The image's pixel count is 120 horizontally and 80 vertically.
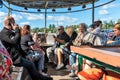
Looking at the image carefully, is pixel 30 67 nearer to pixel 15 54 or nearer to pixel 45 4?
pixel 15 54

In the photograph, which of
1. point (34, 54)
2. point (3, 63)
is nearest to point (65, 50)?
point (34, 54)

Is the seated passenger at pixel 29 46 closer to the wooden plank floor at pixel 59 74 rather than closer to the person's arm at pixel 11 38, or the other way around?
the wooden plank floor at pixel 59 74

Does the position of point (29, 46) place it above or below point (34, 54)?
above

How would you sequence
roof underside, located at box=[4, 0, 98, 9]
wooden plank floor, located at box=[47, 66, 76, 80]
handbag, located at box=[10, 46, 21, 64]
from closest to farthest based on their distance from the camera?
handbag, located at box=[10, 46, 21, 64] < wooden plank floor, located at box=[47, 66, 76, 80] < roof underside, located at box=[4, 0, 98, 9]

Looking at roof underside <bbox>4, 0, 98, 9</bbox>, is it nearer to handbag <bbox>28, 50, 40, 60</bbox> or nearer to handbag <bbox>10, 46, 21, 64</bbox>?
handbag <bbox>28, 50, 40, 60</bbox>

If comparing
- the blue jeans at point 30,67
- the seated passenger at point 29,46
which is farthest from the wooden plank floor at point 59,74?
the blue jeans at point 30,67

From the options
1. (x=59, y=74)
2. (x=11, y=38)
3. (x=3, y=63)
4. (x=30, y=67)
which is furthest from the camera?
(x=59, y=74)

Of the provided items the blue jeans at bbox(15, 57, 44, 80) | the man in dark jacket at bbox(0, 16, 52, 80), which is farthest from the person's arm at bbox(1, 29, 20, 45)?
the blue jeans at bbox(15, 57, 44, 80)

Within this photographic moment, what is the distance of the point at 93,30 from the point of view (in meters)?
8.26

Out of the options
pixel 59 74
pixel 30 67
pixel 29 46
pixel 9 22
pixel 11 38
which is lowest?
pixel 59 74

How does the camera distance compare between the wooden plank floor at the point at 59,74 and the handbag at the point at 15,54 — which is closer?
the handbag at the point at 15,54

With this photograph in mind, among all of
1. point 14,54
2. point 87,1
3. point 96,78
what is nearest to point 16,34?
point 14,54

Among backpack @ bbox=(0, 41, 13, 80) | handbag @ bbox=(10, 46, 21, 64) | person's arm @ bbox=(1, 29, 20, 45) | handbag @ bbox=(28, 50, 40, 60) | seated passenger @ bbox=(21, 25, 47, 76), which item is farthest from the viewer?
handbag @ bbox=(28, 50, 40, 60)

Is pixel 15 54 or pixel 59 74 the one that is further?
pixel 59 74
